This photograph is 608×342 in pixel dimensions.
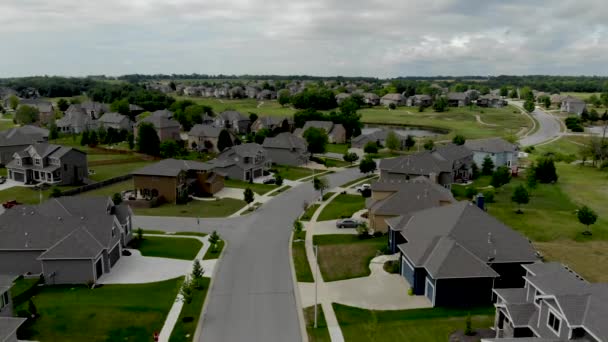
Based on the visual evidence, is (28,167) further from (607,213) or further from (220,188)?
(607,213)

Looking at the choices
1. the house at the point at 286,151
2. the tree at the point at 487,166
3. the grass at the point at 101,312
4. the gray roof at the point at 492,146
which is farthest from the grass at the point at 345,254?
the gray roof at the point at 492,146

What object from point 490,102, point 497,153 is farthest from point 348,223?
point 490,102

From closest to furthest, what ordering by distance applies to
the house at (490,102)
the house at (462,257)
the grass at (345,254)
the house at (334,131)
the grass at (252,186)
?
the house at (462,257) → the grass at (345,254) → the grass at (252,186) → the house at (334,131) → the house at (490,102)

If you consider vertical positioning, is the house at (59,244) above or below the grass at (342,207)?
above

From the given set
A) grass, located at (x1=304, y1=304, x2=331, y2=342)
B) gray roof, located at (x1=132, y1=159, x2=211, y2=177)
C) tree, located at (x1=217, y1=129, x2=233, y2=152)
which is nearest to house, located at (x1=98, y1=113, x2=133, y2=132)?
tree, located at (x1=217, y1=129, x2=233, y2=152)

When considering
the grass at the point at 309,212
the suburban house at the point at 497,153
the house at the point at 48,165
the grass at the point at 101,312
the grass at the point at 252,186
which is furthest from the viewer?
the suburban house at the point at 497,153

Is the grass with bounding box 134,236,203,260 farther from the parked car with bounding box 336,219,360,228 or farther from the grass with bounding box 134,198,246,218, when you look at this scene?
the parked car with bounding box 336,219,360,228

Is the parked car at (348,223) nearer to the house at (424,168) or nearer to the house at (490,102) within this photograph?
the house at (424,168)

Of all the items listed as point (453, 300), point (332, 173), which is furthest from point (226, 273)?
point (332, 173)
